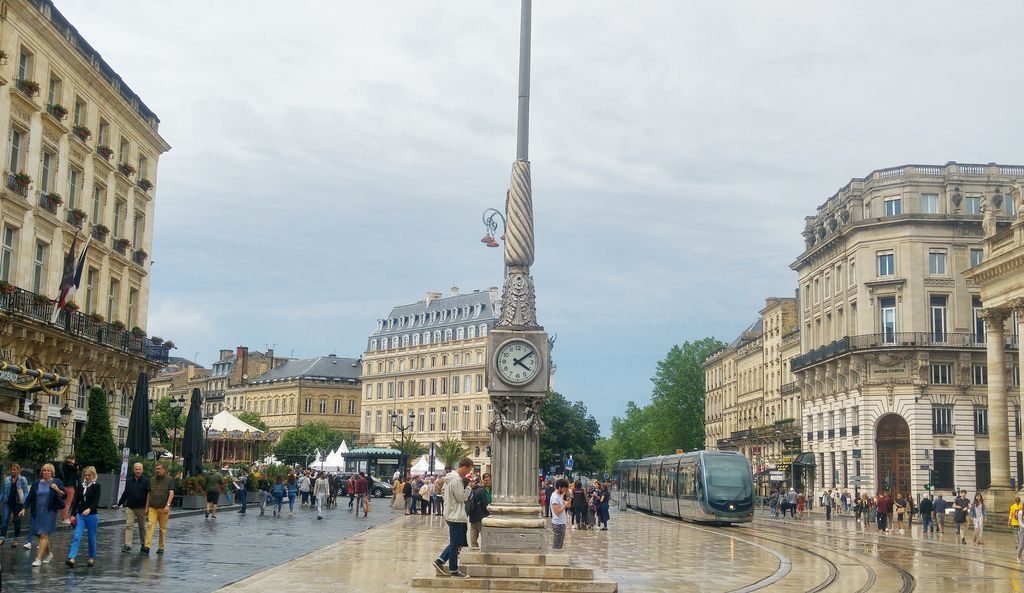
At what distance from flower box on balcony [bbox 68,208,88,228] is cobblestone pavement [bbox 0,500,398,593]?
10.7 meters

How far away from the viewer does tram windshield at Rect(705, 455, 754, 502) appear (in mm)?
41250

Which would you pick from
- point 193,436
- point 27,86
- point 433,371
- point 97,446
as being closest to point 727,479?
point 193,436

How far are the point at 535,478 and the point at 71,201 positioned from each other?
1068 inches

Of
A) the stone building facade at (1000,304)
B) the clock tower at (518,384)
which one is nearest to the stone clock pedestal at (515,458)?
the clock tower at (518,384)

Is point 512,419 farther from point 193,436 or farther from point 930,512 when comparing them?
point 930,512

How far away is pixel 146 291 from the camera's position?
4612 centimetres

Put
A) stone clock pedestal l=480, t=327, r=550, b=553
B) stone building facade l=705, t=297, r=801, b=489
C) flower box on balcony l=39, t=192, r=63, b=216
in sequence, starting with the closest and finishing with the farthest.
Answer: stone clock pedestal l=480, t=327, r=550, b=553, flower box on balcony l=39, t=192, r=63, b=216, stone building facade l=705, t=297, r=801, b=489

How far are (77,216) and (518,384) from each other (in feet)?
84.3

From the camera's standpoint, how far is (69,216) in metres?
37.4

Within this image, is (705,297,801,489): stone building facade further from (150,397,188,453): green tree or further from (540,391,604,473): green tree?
(150,397,188,453): green tree

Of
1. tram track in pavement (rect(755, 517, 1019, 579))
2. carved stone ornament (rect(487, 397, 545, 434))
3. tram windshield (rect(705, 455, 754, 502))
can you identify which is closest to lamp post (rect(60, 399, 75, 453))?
tram windshield (rect(705, 455, 754, 502))

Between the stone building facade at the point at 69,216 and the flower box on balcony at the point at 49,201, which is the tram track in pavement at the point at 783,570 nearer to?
the stone building facade at the point at 69,216

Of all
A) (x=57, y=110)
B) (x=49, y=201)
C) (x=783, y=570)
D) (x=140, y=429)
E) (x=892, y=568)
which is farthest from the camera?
(x=57, y=110)

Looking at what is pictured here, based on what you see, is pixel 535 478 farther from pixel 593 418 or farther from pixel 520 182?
pixel 593 418
